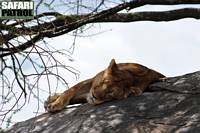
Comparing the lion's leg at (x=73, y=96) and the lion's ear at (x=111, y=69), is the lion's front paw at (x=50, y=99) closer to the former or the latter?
the lion's leg at (x=73, y=96)

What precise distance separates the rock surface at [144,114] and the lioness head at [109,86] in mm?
81

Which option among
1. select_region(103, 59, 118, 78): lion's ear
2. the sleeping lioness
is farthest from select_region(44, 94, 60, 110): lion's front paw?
select_region(103, 59, 118, 78): lion's ear

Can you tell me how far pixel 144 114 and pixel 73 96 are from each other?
4.61 ft

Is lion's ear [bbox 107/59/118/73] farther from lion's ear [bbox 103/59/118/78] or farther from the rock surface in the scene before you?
the rock surface

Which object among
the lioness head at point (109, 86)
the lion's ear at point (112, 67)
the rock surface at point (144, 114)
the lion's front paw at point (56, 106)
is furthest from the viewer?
the lion's front paw at point (56, 106)

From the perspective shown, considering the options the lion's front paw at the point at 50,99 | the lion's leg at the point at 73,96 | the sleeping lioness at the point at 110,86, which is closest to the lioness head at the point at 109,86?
the sleeping lioness at the point at 110,86

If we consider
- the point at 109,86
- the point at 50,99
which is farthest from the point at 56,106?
the point at 109,86

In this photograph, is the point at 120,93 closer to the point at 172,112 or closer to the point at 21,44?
the point at 172,112

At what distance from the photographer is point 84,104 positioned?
7.09 m

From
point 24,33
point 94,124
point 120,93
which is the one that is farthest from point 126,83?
point 24,33

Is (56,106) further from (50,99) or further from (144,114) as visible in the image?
(144,114)

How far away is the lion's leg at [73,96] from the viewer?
726 cm

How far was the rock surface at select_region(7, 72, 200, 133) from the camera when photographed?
5944mm

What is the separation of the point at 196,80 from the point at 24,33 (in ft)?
6.35
